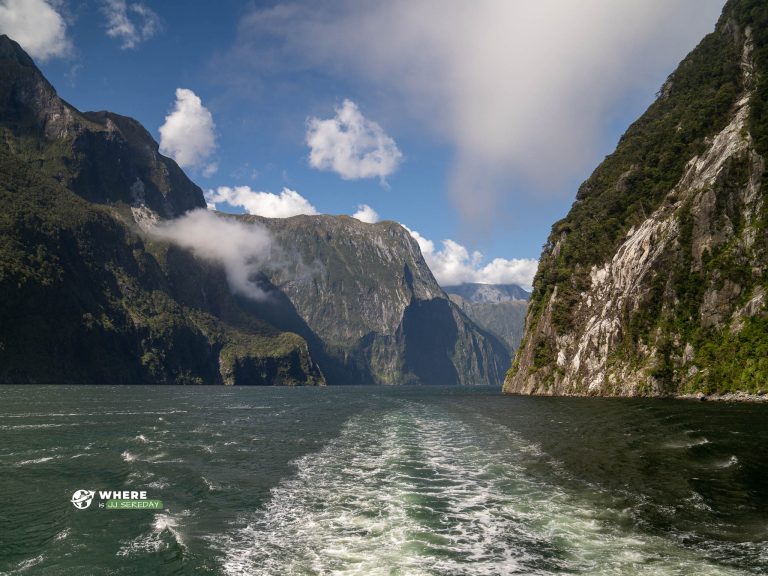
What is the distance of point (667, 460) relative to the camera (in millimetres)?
31344

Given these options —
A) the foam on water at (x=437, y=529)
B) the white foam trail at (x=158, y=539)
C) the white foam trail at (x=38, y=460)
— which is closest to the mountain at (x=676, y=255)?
the foam on water at (x=437, y=529)

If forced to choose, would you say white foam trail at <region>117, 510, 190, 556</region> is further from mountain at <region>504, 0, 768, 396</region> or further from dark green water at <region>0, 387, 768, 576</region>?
mountain at <region>504, 0, 768, 396</region>

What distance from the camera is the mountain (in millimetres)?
80750

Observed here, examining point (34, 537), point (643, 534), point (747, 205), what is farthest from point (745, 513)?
point (747, 205)

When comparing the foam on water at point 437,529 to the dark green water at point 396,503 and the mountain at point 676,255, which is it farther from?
the mountain at point 676,255

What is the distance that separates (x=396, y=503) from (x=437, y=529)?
4.05 metres

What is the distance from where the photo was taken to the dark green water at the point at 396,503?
1616cm

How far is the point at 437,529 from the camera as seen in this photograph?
1941cm

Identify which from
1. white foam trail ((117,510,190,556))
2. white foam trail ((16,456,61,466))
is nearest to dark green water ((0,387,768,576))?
white foam trail ((117,510,190,556))

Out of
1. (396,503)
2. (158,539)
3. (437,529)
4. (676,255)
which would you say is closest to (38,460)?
(158,539)

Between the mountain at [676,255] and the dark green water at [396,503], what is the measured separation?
44312 mm

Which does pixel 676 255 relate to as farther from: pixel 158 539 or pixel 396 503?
pixel 158 539

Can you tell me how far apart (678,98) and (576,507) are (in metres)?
146

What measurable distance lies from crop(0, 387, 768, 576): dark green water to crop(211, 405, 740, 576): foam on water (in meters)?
0.09
